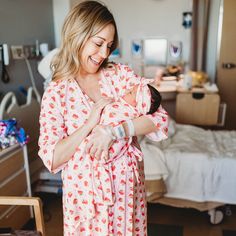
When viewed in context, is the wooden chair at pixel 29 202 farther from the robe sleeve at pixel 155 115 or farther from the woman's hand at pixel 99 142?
the robe sleeve at pixel 155 115

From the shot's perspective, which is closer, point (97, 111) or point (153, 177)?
point (97, 111)

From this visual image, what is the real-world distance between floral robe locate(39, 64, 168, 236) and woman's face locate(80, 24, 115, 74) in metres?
0.08

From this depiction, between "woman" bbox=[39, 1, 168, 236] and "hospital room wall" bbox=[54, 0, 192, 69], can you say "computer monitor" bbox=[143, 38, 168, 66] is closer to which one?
"hospital room wall" bbox=[54, 0, 192, 69]

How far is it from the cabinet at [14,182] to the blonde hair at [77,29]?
103 cm

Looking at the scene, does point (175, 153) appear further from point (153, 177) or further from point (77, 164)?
point (77, 164)

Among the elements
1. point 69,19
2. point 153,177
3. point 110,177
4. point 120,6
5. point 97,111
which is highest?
point 120,6

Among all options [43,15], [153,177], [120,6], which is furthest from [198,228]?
[120,6]

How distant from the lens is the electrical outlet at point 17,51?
8.27ft

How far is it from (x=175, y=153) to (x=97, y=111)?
4.70ft

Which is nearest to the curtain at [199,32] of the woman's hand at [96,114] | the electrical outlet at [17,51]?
the electrical outlet at [17,51]

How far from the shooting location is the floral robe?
38.8 inches

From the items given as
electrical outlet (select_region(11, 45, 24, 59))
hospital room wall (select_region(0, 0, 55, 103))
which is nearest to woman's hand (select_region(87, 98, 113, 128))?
hospital room wall (select_region(0, 0, 55, 103))

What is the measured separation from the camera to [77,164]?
1040 mm

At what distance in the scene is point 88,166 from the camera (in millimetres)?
1035
